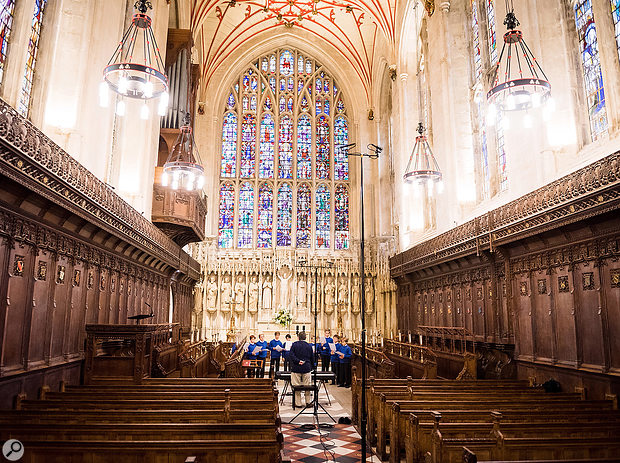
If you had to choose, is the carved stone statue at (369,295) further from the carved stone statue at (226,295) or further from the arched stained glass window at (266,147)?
the arched stained glass window at (266,147)

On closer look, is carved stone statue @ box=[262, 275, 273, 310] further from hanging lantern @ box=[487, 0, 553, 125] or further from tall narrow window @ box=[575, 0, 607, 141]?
tall narrow window @ box=[575, 0, 607, 141]

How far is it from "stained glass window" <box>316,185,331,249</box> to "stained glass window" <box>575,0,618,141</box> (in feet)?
53.3

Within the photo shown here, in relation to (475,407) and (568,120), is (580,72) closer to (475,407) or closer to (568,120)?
(568,120)

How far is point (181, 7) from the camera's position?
1962 cm

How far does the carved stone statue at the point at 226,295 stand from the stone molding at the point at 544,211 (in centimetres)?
1129

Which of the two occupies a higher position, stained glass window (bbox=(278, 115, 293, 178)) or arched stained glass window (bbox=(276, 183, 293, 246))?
stained glass window (bbox=(278, 115, 293, 178))

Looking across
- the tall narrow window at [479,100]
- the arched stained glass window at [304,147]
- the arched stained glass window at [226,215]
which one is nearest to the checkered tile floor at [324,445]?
the tall narrow window at [479,100]

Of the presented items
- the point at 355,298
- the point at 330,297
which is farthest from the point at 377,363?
the point at 355,298

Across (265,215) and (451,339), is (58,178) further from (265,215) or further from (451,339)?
(265,215)

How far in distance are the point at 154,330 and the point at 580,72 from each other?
33.9ft

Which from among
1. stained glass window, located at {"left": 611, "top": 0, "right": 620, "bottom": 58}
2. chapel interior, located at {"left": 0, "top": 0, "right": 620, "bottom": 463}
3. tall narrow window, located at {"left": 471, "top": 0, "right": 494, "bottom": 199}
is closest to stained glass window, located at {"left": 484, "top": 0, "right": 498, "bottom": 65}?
chapel interior, located at {"left": 0, "top": 0, "right": 620, "bottom": 463}

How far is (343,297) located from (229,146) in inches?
413

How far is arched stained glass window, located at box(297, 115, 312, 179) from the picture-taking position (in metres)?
25.7

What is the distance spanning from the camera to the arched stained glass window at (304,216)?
972 inches
